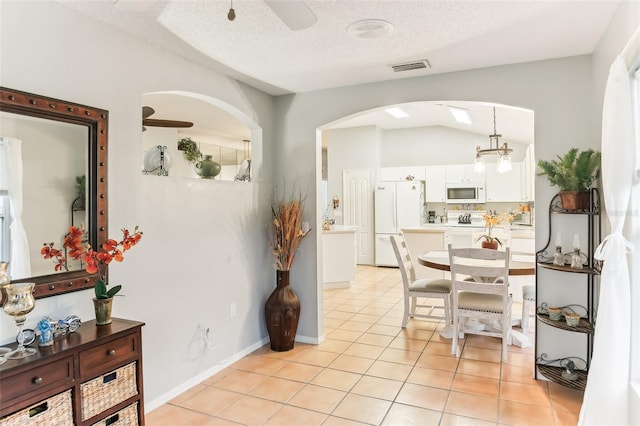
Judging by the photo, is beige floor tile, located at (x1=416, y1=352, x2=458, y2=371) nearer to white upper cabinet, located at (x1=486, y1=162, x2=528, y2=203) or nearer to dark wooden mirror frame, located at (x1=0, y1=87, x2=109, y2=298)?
dark wooden mirror frame, located at (x1=0, y1=87, x2=109, y2=298)

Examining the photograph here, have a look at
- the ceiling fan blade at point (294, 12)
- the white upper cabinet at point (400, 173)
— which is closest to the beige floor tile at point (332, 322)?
the ceiling fan blade at point (294, 12)

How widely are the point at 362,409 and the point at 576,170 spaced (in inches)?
87.2

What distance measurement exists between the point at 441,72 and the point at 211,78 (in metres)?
1.96

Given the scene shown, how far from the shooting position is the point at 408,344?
3926 millimetres

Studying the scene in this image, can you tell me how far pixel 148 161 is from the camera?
295cm

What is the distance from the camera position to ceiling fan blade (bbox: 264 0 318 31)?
1985mm

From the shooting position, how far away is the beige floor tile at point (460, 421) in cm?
249

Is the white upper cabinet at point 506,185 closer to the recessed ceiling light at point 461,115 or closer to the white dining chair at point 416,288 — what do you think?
the recessed ceiling light at point 461,115

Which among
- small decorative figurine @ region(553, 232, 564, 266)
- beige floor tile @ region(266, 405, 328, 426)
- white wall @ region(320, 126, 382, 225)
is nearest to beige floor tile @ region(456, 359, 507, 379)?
small decorative figurine @ region(553, 232, 564, 266)

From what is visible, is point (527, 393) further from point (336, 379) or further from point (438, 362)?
point (336, 379)

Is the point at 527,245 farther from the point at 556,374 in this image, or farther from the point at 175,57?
the point at 175,57

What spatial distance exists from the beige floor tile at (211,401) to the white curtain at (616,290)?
220cm

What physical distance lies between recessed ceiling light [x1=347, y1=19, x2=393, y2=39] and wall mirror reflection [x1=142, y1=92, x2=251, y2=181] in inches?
54.8

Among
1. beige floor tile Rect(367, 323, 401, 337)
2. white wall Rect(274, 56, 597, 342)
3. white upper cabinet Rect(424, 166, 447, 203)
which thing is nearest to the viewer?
white wall Rect(274, 56, 597, 342)
